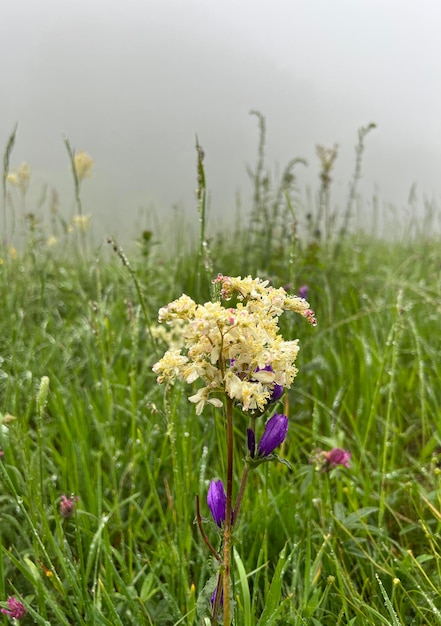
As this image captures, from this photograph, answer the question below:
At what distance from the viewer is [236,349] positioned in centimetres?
78

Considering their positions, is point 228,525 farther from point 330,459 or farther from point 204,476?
point 204,476

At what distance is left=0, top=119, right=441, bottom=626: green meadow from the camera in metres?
1.21

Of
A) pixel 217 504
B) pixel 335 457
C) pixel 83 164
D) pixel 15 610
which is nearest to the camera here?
pixel 217 504

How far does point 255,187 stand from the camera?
3451 millimetres

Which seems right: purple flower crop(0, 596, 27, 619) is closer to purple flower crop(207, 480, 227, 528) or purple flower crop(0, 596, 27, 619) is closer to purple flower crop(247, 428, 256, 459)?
purple flower crop(207, 480, 227, 528)

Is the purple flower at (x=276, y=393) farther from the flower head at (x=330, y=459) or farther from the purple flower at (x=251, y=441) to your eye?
the flower head at (x=330, y=459)

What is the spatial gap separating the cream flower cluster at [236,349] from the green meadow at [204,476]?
15cm

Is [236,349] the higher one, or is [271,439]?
[236,349]

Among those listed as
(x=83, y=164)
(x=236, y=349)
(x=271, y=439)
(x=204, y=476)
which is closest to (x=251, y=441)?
(x=271, y=439)

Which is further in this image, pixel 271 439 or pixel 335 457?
pixel 335 457

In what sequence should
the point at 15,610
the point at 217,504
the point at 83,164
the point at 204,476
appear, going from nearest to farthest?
the point at 217,504
the point at 15,610
the point at 204,476
the point at 83,164

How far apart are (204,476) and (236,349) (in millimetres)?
1107

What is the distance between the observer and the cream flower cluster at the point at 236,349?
29.9 inches

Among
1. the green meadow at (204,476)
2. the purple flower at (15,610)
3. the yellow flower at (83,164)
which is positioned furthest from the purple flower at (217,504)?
the yellow flower at (83,164)
